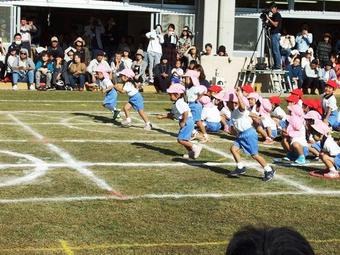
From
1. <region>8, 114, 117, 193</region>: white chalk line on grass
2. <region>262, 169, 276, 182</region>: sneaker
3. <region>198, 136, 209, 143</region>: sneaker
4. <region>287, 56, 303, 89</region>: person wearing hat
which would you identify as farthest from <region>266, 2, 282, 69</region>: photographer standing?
<region>262, 169, 276, 182</region>: sneaker

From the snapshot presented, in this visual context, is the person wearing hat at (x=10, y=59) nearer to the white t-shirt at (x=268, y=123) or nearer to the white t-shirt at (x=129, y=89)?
the white t-shirt at (x=129, y=89)

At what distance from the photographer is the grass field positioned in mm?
7121

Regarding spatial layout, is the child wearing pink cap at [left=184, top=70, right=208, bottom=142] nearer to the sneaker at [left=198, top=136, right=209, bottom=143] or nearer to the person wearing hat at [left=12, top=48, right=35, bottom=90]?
the sneaker at [left=198, top=136, right=209, bottom=143]

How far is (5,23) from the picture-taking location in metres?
26.7

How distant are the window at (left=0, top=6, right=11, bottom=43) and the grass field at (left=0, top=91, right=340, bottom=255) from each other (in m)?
12.3

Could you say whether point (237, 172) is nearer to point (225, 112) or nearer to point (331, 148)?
point (331, 148)

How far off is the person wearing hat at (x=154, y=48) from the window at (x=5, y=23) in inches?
216

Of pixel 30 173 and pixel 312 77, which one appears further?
pixel 312 77

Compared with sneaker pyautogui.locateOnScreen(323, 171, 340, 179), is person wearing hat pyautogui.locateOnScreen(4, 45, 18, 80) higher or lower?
higher

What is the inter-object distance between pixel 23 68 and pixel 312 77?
34.0ft

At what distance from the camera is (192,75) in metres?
14.8

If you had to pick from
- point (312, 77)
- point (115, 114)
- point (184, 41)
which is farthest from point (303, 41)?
point (115, 114)

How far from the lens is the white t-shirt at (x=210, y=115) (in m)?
15.8

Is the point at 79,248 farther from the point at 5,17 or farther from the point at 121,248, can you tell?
the point at 5,17
